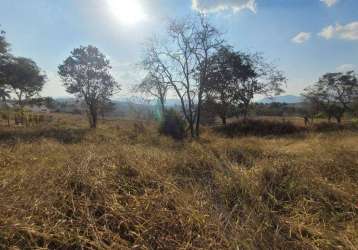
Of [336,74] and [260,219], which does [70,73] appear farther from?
[336,74]

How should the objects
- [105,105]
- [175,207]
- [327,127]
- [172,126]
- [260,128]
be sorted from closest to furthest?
[175,207] → [172,126] → [327,127] → [260,128] → [105,105]

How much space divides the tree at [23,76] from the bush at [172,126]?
38.4ft

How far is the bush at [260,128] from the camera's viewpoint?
16.7 metres

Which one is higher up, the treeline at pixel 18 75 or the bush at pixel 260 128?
the treeline at pixel 18 75

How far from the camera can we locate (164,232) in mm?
2072

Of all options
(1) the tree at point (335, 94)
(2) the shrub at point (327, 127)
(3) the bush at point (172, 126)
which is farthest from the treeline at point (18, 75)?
(1) the tree at point (335, 94)

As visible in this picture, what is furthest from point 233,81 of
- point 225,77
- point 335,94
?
point 335,94

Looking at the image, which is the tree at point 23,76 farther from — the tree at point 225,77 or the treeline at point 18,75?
the tree at point 225,77

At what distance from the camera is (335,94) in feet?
92.9

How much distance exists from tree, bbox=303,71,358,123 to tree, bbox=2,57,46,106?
3052cm

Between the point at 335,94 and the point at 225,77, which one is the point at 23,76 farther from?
the point at 335,94

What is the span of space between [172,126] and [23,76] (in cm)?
1321

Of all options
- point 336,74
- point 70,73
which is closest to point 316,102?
point 336,74

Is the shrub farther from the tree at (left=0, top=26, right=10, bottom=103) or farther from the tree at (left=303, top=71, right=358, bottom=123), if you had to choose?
the tree at (left=0, top=26, right=10, bottom=103)
